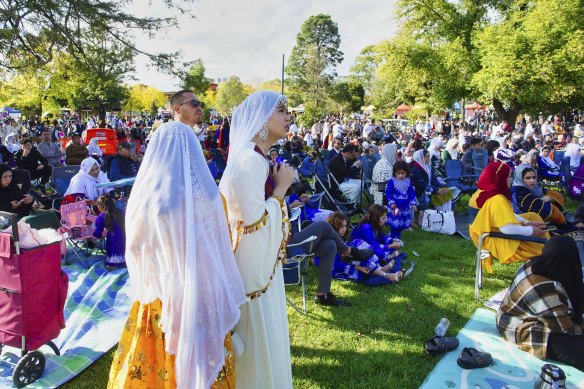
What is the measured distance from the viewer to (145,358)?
2033 millimetres

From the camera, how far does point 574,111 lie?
28656 mm

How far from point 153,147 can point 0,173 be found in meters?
4.53

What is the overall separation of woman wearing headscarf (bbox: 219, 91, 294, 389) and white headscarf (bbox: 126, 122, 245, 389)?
7.0 inches

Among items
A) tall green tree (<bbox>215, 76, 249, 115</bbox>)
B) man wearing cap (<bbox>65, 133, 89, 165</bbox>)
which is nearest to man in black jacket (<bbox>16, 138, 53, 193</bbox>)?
man wearing cap (<bbox>65, 133, 89, 165</bbox>)

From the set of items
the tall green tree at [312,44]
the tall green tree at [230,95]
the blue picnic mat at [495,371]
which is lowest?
the blue picnic mat at [495,371]

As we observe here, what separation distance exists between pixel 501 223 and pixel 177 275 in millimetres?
3734

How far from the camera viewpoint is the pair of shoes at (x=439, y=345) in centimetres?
348

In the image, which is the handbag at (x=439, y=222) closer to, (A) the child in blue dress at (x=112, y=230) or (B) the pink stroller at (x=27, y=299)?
(A) the child in blue dress at (x=112, y=230)

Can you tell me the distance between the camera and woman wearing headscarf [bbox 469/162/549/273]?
4.47 meters

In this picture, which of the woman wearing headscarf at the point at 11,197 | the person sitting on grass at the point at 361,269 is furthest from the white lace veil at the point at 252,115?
the woman wearing headscarf at the point at 11,197

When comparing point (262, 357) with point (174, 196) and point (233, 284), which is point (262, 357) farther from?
point (174, 196)

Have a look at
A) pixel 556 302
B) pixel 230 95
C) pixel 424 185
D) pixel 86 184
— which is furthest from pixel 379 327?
pixel 230 95

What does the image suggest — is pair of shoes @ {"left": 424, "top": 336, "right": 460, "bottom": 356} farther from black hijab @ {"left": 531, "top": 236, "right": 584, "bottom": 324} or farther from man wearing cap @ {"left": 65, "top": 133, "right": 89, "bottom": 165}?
man wearing cap @ {"left": 65, "top": 133, "right": 89, "bottom": 165}

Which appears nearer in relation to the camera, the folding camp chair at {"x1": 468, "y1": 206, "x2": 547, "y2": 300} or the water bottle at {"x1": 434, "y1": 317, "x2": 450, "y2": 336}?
the water bottle at {"x1": 434, "y1": 317, "x2": 450, "y2": 336}
